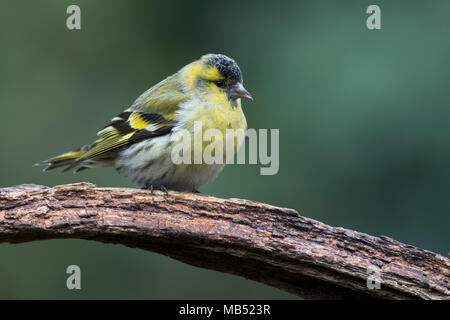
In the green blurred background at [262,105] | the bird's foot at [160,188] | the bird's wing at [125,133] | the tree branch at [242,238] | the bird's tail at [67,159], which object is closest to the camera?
the tree branch at [242,238]

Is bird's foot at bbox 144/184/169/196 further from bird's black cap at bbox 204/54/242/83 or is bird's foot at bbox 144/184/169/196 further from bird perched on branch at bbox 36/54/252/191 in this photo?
bird's black cap at bbox 204/54/242/83

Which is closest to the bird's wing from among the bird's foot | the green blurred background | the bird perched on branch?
the bird perched on branch

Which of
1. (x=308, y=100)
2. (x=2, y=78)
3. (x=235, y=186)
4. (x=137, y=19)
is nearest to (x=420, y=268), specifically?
(x=308, y=100)

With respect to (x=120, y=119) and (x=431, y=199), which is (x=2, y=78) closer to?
(x=120, y=119)

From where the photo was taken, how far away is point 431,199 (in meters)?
5.22

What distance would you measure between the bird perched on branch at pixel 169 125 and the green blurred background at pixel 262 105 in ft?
3.11

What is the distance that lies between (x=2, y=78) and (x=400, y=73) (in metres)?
4.27

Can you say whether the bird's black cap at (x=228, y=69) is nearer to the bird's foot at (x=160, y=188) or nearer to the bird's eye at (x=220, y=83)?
the bird's eye at (x=220, y=83)

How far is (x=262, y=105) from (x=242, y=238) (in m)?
2.55

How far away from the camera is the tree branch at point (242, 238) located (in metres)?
3.57

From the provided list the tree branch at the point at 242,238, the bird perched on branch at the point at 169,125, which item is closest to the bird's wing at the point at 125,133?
the bird perched on branch at the point at 169,125

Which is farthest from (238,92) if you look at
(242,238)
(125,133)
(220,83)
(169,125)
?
(242,238)

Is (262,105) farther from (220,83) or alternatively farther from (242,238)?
(242,238)

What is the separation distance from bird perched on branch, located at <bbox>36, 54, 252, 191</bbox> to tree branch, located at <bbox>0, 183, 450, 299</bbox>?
0.49m
